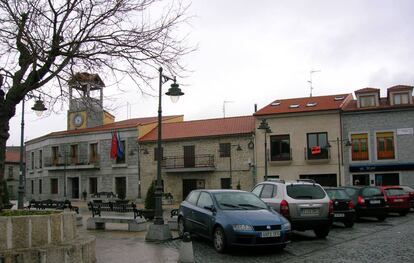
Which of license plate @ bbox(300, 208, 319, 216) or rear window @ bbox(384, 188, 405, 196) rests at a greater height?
license plate @ bbox(300, 208, 319, 216)

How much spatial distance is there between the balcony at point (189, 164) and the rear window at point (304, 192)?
2333 cm

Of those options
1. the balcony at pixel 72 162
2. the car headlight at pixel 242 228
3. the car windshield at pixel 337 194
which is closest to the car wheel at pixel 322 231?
the car windshield at pixel 337 194

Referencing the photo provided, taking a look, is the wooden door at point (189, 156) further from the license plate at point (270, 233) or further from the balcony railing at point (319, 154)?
the license plate at point (270, 233)

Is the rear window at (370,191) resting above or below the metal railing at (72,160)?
below

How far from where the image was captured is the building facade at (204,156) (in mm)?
35406

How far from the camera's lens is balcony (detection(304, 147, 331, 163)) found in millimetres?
33344

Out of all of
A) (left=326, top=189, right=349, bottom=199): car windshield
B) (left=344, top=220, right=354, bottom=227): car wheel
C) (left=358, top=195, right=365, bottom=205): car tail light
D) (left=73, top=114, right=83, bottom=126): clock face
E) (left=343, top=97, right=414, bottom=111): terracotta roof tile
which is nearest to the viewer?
(left=344, top=220, right=354, bottom=227): car wheel

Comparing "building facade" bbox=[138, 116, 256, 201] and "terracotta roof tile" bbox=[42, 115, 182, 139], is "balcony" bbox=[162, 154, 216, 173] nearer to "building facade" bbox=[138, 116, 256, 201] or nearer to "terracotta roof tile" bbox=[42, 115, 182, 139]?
"building facade" bbox=[138, 116, 256, 201]

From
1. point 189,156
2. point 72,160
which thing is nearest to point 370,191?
point 189,156

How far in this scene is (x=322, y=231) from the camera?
1296 centimetres

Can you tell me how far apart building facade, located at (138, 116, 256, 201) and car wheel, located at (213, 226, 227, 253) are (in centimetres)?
2417

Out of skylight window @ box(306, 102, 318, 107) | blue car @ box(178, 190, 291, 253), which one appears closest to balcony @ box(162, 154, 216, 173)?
skylight window @ box(306, 102, 318, 107)

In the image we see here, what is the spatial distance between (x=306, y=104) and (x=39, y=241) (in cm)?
2998

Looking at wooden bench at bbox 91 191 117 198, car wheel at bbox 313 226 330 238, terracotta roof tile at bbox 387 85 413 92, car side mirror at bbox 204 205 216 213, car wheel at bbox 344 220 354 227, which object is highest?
terracotta roof tile at bbox 387 85 413 92
